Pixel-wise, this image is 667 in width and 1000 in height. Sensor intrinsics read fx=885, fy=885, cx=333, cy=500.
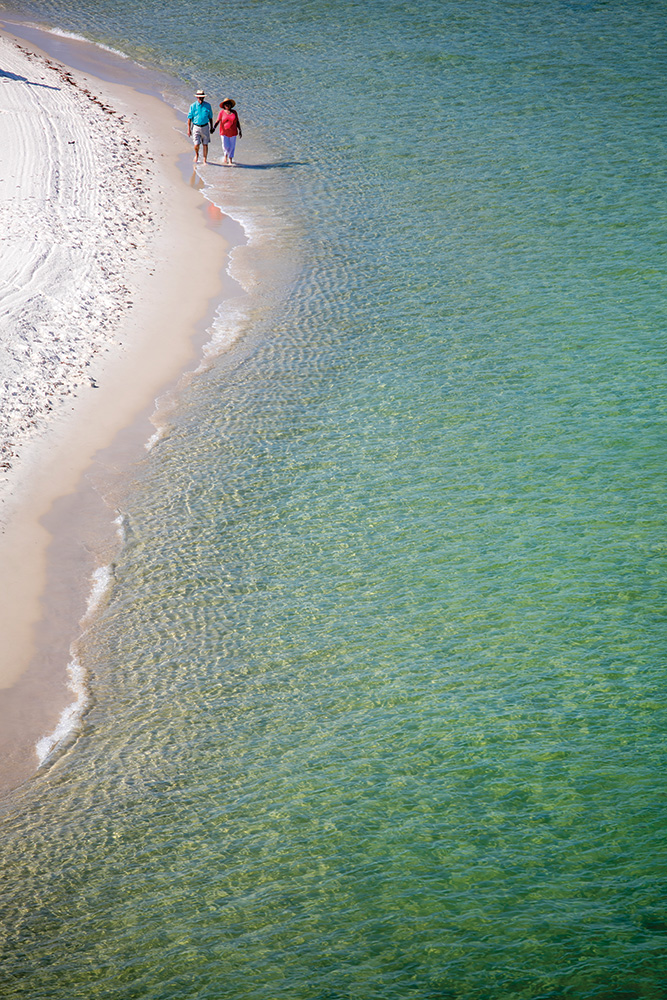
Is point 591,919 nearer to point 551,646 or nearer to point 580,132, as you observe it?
point 551,646

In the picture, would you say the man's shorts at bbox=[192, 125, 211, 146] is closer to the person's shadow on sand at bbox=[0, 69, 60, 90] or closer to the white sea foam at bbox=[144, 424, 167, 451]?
the person's shadow on sand at bbox=[0, 69, 60, 90]

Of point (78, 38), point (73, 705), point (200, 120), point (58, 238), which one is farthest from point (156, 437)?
point (78, 38)

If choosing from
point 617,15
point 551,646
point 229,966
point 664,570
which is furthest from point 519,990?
point 617,15

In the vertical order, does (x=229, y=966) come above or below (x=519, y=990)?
above

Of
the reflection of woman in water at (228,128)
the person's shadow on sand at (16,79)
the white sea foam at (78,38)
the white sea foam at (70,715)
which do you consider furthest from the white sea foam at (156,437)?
the white sea foam at (78,38)

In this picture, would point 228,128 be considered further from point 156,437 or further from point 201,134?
point 156,437

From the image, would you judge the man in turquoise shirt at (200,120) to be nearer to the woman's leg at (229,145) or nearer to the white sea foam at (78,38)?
the woman's leg at (229,145)

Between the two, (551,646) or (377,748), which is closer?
(377,748)
